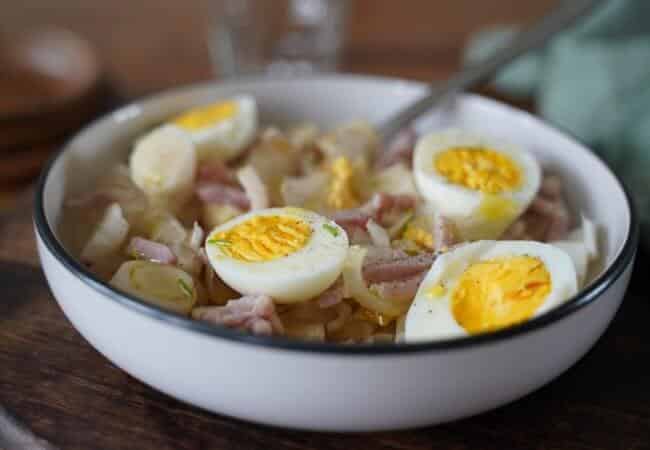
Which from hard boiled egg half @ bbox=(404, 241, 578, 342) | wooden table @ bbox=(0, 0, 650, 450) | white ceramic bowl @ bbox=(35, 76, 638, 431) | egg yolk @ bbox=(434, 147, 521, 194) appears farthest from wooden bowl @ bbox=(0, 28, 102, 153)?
hard boiled egg half @ bbox=(404, 241, 578, 342)

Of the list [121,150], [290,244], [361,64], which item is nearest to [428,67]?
[361,64]

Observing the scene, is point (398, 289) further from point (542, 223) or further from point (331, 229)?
point (542, 223)

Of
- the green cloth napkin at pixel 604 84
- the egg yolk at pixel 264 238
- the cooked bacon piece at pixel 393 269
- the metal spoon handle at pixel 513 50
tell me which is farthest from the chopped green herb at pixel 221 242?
the green cloth napkin at pixel 604 84

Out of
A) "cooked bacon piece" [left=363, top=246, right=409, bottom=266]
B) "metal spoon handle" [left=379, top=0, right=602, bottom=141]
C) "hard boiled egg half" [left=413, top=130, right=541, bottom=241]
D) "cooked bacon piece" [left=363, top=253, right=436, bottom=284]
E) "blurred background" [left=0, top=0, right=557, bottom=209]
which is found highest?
"metal spoon handle" [left=379, top=0, right=602, bottom=141]

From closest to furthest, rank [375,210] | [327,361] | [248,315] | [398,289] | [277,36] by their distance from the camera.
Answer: [327,361], [248,315], [398,289], [375,210], [277,36]

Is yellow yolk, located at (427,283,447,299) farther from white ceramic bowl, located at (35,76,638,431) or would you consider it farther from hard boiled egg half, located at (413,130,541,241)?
hard boiled egg half, located at (413,130,541,241)

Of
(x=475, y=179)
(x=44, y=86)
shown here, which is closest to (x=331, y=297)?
(x=475, y=179)

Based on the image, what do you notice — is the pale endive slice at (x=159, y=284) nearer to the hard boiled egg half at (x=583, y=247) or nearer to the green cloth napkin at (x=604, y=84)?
the hard boiled egg half at (x=583, y=247)

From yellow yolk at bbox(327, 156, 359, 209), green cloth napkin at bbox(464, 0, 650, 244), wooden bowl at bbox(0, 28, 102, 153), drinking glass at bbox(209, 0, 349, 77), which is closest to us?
yellow yolk at bbox(327, 156, 359, 209)
